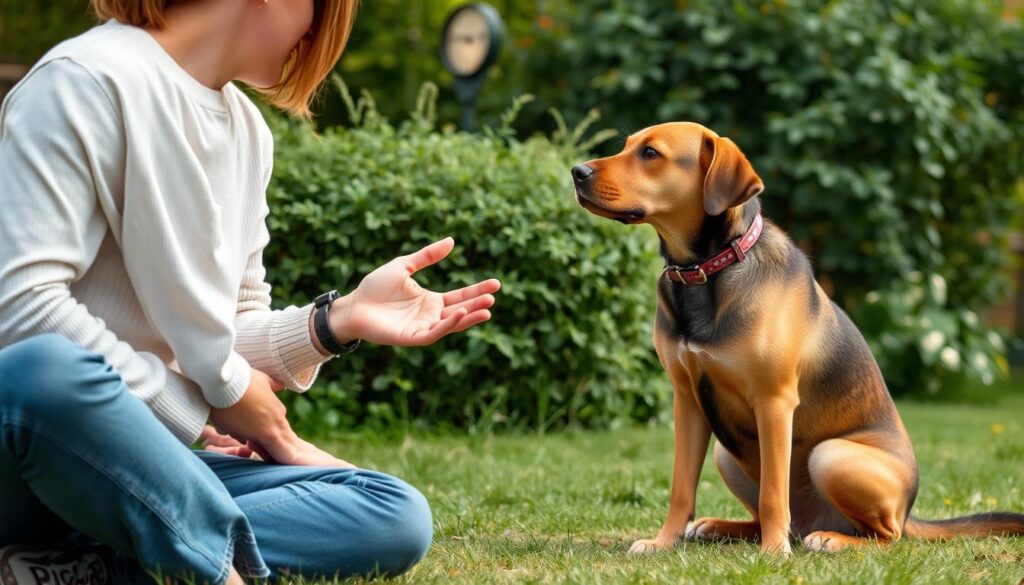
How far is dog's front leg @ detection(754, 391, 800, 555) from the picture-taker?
329 centimetres

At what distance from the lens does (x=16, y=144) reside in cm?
228

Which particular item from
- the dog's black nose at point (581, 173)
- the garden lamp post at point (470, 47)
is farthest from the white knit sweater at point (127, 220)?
the garden lamp post at point (470, 47)

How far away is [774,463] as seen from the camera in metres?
3.29

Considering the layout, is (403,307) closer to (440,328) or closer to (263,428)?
(440,328)

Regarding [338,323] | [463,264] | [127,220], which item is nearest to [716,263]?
[338,323]

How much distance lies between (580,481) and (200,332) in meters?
2.64

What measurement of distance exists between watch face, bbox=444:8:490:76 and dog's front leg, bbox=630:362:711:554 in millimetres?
4666

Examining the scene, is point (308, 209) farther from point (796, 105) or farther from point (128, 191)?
point (796, 105)

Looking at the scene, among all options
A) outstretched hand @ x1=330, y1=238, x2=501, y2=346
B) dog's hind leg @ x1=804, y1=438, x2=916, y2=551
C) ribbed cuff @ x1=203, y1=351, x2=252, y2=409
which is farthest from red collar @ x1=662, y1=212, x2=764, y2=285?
ribbed cuff @ x1=203, y1=351, x2=252, y2=409

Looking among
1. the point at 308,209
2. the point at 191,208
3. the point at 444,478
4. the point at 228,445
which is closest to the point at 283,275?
the point at 308,209

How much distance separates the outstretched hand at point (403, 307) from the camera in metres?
2.70

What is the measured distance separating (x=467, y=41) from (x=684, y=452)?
4.97 m

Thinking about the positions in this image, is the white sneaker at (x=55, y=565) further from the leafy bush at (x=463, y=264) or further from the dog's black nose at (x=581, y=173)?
the leafy bush at (x=463, y=264)

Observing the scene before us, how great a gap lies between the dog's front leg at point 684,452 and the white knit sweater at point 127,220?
1.48 metres
